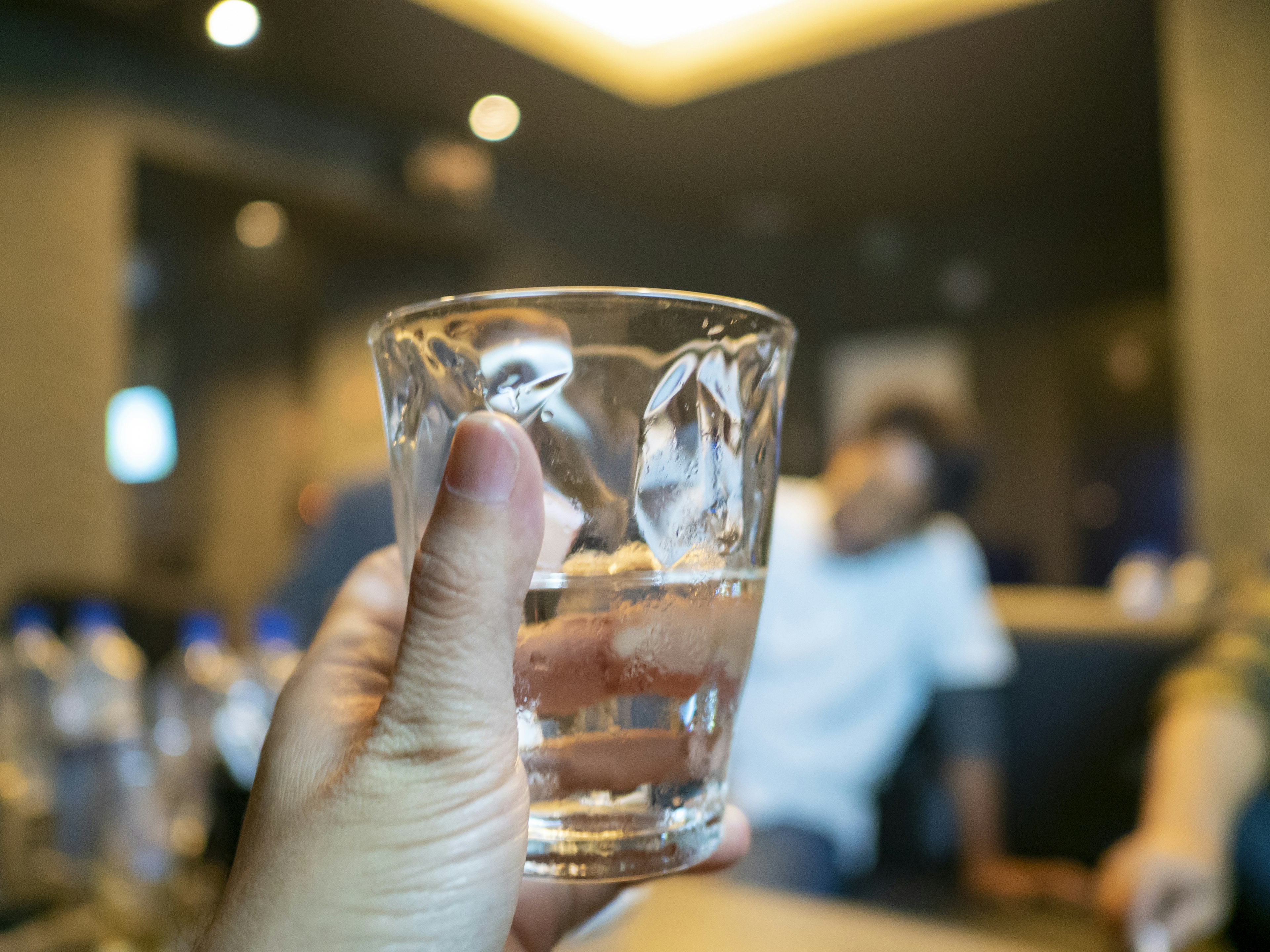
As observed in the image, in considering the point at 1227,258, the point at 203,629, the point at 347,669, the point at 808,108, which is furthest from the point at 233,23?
the point at 347,669

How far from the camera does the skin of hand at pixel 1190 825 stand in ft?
3.25

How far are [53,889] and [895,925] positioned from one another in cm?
88

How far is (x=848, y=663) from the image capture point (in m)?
2.09

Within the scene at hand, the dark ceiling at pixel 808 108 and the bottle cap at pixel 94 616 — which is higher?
the dark ceiling at pixel 808 108

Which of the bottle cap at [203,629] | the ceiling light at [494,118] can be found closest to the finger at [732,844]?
the bottle cap at [203,629]

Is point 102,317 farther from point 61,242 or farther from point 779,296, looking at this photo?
point 779,296

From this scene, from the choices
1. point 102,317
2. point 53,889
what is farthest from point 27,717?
point 102,317

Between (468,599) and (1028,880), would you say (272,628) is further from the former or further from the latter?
(1028,880)

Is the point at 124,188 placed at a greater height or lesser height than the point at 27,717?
greater

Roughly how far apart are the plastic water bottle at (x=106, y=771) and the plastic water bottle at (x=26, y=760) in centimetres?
2

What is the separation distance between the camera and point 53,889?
3.42 ft

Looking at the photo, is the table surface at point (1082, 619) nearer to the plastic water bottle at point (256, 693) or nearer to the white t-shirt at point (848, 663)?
the white t-shirt at point (848, 663)

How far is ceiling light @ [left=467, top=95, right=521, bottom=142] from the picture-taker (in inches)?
160

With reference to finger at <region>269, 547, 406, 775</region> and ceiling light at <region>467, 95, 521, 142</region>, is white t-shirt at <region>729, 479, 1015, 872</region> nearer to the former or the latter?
finger at <region>269, 547, 406, 775</region>
